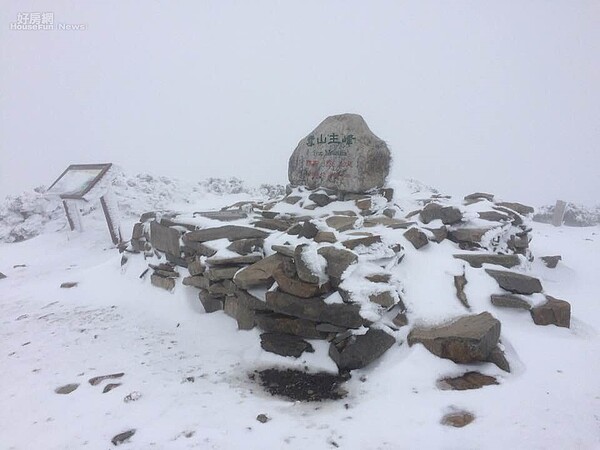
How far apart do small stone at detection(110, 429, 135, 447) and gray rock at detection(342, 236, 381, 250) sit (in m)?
3.74

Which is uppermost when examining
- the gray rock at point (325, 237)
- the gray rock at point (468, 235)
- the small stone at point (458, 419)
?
the gray rock at point (325, 237)

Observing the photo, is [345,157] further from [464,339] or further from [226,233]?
[464,339]

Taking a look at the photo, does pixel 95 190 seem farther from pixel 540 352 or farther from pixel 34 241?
pixel 540 352

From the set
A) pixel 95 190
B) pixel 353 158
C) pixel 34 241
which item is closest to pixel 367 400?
pixel 353 158

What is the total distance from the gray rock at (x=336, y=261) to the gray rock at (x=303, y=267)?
0.82 ft

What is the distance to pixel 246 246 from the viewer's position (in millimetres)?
6527

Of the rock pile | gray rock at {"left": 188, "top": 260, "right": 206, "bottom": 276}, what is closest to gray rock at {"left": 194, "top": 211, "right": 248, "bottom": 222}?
the rock pile

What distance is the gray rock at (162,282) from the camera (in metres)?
7.61

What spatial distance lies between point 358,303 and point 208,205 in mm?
11625

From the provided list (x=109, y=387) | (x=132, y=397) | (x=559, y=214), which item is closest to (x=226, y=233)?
(x=109, y=387)

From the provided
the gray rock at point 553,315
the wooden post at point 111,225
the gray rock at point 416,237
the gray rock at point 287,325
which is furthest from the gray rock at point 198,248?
the wooden post at point 111,225

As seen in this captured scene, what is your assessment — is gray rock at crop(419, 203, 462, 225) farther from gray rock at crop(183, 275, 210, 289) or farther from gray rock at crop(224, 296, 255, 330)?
gray rock at crop(183, 275, 210, 289)

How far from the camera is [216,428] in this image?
3.74m

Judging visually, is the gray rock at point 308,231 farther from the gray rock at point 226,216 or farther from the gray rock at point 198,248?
the gray rock at point 226,216
